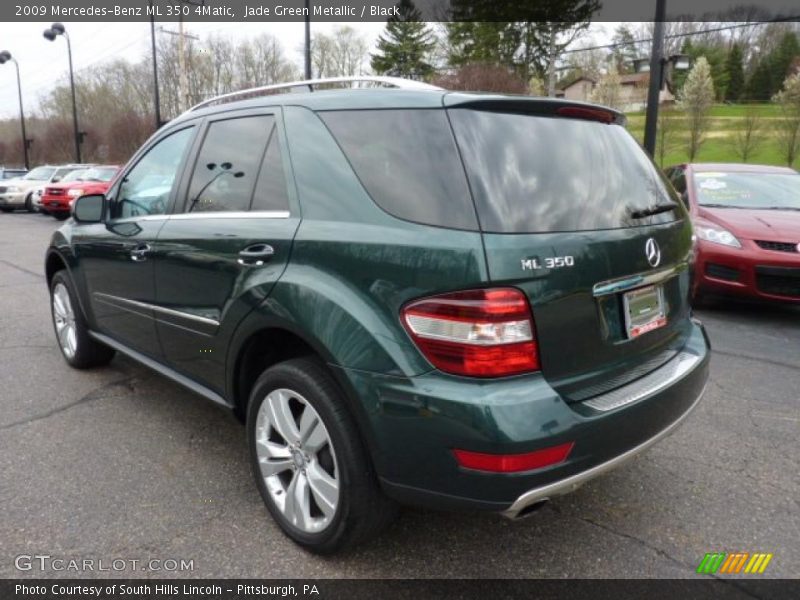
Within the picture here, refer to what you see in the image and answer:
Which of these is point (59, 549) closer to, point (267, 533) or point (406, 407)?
point (267, 533)

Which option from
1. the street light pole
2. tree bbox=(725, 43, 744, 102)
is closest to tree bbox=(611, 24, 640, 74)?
tree bbox=(725, 43, 744, 102)

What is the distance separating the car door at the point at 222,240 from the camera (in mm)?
2447

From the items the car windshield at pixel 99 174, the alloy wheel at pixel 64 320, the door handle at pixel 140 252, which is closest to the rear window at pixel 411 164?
the door handle at pixel 140 252

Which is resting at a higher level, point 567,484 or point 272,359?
point 272,359

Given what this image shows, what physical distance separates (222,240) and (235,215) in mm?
126

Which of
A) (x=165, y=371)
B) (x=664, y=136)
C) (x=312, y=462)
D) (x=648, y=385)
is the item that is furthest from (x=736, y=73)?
(x=312, y=462)

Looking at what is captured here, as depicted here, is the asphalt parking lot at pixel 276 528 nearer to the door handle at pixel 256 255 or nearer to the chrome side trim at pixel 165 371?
the chrome side trim at pixel 165 371

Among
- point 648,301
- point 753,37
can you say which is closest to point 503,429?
point 648,301

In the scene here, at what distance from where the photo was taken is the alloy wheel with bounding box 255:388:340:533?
2254 millimetres

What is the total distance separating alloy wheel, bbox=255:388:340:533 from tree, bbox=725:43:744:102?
6784 centimetres

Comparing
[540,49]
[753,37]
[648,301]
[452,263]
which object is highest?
[753,37]

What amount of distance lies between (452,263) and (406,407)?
475 millimetres

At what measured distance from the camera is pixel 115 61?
169ft

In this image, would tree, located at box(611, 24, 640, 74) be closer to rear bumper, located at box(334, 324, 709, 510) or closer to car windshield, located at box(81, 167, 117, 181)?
car windshield, located at box(81, 167, 117, 181)
